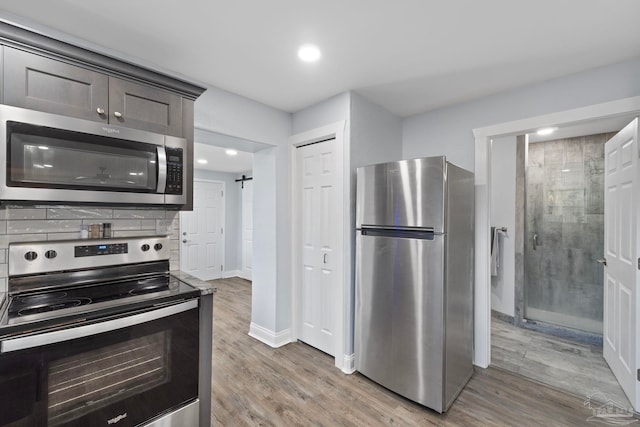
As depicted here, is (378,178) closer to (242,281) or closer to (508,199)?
(508,199)

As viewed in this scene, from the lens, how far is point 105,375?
4.67 feet

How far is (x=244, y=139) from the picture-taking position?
2805mm

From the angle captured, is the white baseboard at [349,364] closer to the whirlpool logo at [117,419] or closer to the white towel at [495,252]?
the whirlpool logo at [117,419]

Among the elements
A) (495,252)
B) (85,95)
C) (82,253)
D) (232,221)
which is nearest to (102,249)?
(82,253)

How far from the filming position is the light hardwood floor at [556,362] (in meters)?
2.31

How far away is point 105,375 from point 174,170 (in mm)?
1224

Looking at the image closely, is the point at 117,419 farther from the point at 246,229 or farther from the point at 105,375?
the point at 246,229

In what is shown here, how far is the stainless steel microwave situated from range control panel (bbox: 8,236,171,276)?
31cm

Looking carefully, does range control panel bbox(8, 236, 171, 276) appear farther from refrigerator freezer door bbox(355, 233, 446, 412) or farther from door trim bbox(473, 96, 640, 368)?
door trim bbox(473, 96, 640, 368)

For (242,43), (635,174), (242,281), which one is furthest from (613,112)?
(242,281)

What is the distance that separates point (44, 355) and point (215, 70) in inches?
80.8

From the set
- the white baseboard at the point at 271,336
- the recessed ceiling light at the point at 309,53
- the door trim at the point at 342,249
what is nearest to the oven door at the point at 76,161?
the recessed ceiling light at the point at 309,53

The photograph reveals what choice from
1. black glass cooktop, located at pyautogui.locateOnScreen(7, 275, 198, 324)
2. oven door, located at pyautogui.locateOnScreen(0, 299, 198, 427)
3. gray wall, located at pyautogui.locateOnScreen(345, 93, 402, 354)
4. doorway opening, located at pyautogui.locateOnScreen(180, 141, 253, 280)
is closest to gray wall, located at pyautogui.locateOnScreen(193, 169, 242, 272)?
doorway opening, located at pyautogui.locateOnScreen(180, 141, 253, 280)

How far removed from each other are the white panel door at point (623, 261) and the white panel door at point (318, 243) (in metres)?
2.18
